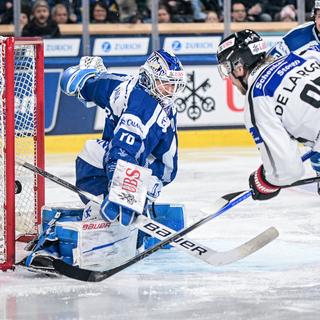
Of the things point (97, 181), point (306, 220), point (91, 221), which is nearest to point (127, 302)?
point (91, 221)

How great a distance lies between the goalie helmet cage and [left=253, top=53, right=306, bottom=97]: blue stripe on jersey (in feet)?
3.21

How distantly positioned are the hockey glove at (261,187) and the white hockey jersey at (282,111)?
4.1 inches

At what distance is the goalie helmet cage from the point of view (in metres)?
4.02

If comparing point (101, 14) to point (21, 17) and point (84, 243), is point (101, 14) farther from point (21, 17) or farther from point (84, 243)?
point (84, 243)

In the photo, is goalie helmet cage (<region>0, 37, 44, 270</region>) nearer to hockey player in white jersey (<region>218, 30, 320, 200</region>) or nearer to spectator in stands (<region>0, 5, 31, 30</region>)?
hockey player in white jersey (<region>218, 30, 320, 200</region>)

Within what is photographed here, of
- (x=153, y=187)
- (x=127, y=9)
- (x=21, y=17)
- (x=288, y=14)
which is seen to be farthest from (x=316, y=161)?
(x=288, y=14)

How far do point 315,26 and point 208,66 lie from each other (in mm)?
3267

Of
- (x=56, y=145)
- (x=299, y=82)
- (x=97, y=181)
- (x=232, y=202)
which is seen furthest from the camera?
(x=56, y=145)

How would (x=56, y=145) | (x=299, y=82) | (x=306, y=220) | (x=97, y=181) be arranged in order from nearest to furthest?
(x=299, y=82)
(x=97, y=181)
(x=306, y=220)
(x=56, y=145)

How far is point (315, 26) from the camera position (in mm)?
5199

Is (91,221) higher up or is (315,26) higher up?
(315,26)

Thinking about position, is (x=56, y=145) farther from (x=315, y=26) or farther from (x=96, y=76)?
(x=96, y=76)

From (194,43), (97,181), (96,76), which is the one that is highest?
(96,76)

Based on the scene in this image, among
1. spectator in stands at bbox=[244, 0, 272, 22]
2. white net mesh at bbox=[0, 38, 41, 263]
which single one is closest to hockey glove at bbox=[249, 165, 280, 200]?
white net mesh at bbox=[0, 38, 41, 263]
